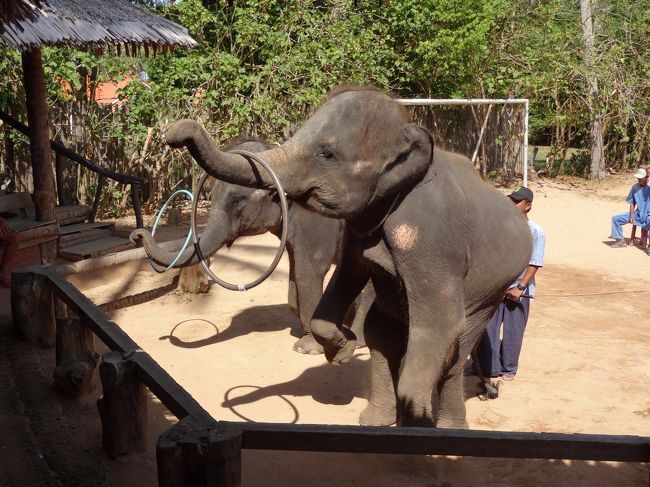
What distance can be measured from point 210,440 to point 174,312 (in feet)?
16.6

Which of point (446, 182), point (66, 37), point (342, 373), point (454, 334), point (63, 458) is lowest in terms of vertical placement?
point (342, 373)

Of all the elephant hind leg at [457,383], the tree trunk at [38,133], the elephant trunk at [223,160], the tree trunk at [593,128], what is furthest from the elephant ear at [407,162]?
the tree trunk at [593,128]

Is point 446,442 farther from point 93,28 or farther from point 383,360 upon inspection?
point 93,28

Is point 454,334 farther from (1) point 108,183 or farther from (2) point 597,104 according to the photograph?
(2) point 597,104

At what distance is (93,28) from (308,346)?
4011mm

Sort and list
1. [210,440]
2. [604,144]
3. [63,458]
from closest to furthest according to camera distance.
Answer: [210,440], [63,458], [604,144]

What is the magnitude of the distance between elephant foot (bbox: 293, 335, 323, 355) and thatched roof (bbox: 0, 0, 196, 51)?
11.8 feet

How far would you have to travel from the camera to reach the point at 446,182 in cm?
385

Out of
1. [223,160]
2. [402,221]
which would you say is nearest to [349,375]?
[402,221]

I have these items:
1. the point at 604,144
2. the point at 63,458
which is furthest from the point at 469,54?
the point at 63,458

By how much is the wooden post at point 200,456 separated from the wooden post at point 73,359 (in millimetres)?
1896

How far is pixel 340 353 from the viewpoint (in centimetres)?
457

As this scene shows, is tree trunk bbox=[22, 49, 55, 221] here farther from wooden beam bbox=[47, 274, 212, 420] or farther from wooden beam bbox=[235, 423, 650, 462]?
wooden beam bbox=[235, 423, 650, 462]

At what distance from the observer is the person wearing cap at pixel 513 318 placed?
5469mm
